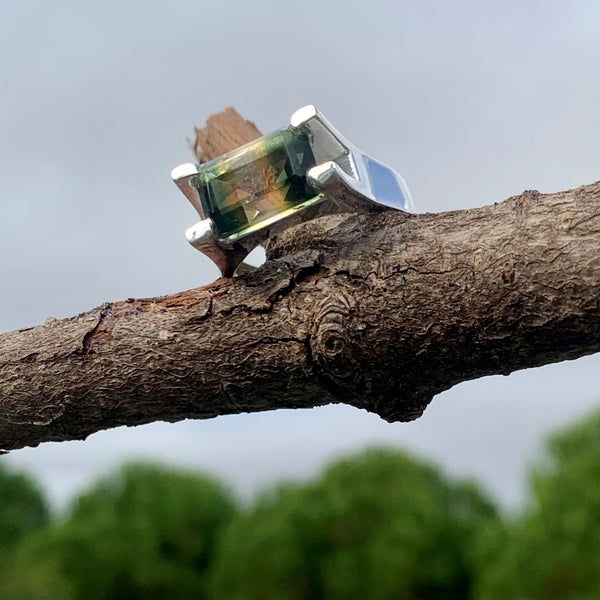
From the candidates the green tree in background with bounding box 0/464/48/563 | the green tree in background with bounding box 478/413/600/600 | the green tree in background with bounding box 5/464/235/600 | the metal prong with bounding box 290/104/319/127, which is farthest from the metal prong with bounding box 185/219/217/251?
the green tree in background with bounding box 0/464/48/563

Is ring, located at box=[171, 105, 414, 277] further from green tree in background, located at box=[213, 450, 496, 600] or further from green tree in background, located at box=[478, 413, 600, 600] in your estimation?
green tree in background, located at box=[213, 450, 496, 600]

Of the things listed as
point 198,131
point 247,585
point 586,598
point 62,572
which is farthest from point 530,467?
point 198,131

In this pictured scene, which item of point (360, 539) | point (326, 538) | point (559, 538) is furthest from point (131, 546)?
point (559, 538)

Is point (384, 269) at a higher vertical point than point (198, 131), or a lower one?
lower

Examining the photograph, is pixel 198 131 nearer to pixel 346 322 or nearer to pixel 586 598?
pixel 346 322

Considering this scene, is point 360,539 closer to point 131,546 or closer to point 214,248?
point 131,546

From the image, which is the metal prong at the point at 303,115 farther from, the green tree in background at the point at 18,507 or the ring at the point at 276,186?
the green tree in background at the point at 18,507
